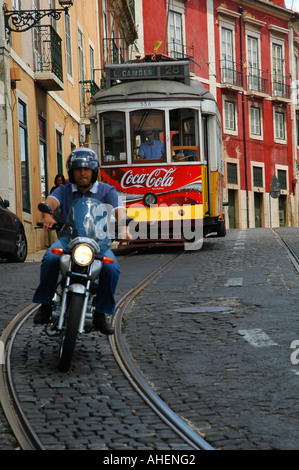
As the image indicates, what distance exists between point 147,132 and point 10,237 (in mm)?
3577

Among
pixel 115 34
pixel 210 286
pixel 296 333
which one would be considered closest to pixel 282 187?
pixel 115 34

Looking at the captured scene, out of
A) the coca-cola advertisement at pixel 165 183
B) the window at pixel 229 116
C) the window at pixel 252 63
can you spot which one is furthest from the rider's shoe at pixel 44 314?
the window at pixel 252 63

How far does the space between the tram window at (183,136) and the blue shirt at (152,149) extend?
0.24 meters

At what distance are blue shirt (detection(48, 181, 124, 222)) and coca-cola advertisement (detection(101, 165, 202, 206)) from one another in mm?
10806

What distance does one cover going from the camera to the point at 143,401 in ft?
17.7

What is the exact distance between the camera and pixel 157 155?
59.1ft

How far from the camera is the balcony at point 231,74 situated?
1876 inches

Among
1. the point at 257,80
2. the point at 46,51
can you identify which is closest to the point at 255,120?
the point at 257,80

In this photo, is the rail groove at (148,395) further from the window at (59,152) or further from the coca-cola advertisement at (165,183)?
the window at (59,152)

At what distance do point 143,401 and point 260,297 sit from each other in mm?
4759

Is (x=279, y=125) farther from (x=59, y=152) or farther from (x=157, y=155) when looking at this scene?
(x=157, y=155)

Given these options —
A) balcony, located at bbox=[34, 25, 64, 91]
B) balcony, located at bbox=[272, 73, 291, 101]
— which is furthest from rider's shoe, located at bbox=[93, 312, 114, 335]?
balcony, located at bbox=[272, 73, 291, 101]

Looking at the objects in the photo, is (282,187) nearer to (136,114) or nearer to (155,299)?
(136,114)

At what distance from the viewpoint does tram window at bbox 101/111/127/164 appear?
18156 mm
